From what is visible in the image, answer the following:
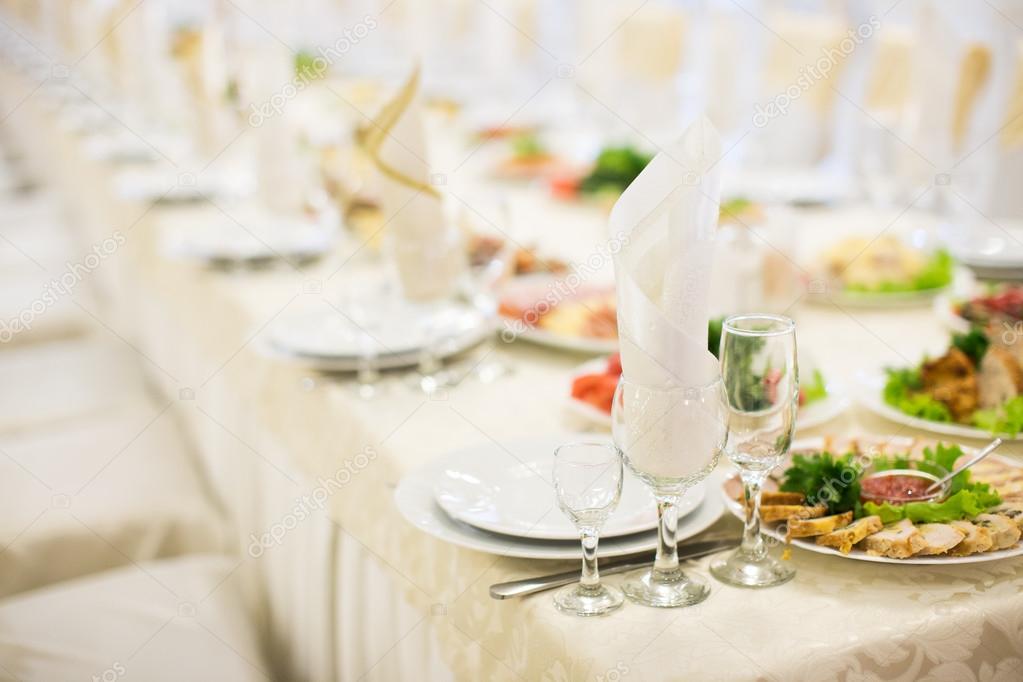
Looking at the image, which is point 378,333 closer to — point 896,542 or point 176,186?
point 896,542

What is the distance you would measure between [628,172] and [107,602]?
168cm

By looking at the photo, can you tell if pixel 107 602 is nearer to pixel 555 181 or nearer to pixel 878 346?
pixel 878 346

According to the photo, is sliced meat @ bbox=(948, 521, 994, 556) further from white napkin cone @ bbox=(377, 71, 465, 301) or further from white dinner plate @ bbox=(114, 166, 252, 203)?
white dinner plate @ bbox=(114, 166, 252, 203)

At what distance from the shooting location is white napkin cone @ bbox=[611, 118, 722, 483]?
97 centimetres

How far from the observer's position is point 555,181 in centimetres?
295

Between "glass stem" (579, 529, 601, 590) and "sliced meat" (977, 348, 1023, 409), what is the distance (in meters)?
0.63

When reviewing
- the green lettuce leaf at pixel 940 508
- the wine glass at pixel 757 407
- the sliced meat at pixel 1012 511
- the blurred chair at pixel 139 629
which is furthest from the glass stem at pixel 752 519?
the blurred chair at pixel 139 629

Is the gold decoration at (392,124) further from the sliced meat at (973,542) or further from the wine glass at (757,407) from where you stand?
the sliced meat at (973,542)

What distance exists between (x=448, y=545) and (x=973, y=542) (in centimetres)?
53

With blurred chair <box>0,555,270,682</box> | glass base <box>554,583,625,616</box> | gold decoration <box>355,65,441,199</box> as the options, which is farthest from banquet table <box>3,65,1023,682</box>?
gold decoration <box>355,65,441,199</box>

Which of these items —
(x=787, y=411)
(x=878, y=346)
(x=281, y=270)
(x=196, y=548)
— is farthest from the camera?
(x=281, y=270)

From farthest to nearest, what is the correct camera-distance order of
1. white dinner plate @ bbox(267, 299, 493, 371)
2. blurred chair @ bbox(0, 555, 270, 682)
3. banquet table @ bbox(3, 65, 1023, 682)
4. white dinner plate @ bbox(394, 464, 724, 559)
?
white dinner plate @ bbox(267, 299, 493, 371) < blurred chair @ bbox(0, 555, 270, 682) < white dinner plate @ bbox(394, 464, 724, 559) < banquet table @ bbox(3, 65, 1023, 682)

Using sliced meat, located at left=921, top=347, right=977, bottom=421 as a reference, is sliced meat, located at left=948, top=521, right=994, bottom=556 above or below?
below

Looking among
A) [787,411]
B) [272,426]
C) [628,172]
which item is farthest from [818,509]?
[628,172]
